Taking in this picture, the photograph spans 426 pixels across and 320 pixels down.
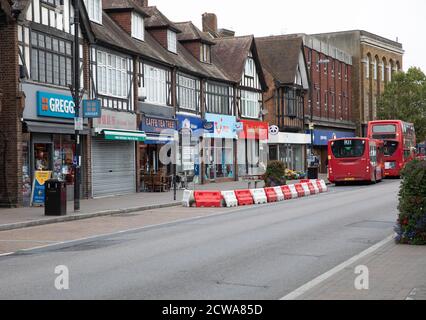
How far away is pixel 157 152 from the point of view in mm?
36438

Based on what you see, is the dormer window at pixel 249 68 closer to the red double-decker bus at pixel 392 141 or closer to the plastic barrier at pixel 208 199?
the red double-decker bus at pixel 392 141

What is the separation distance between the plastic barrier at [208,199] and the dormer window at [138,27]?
42.7ft

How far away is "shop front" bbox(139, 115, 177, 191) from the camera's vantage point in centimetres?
3359

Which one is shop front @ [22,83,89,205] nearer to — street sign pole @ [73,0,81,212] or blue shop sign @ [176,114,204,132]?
Result: street sign pole @ [73,0,81,212]

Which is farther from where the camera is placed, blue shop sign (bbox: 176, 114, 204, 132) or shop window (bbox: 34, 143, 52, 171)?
blue shop sign (bbox: 176, 114, 204, 132)

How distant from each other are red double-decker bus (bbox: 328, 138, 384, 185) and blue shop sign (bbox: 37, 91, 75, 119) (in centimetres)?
1737

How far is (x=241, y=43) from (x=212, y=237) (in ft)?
111

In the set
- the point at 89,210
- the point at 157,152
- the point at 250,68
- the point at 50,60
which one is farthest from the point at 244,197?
the point at 250,68

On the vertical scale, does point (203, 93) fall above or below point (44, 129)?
above

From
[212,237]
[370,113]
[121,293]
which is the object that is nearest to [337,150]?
[212,237]

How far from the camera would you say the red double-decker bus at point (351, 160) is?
37.9 m

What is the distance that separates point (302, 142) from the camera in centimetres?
5641

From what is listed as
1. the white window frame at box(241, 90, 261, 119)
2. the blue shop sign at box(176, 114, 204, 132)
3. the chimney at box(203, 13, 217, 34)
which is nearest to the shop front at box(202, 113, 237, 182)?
the blue shop sign at box(176, 114, 204, 132)
